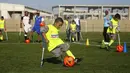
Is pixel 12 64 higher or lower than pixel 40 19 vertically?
lower

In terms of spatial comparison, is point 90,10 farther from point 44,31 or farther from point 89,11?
point 44,31

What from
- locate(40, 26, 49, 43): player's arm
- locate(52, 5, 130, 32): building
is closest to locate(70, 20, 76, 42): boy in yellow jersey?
locate(40, 26, 49, 43): player's arm

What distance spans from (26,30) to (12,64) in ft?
44.5

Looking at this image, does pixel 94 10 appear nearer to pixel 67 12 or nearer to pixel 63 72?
pixel 67 12

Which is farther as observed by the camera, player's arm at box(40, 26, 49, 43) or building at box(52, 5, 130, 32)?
building at box(52, 5, 130, 32)

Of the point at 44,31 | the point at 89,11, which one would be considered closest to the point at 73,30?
the point at 44,31

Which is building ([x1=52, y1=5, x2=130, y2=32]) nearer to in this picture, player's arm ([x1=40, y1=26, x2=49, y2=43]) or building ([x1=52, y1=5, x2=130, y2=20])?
building ([x1=52, y1=5, x2=130, y2=20])

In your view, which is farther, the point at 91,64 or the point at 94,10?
the point at 94,10

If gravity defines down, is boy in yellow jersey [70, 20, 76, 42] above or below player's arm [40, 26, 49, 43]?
below

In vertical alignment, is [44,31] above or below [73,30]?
above

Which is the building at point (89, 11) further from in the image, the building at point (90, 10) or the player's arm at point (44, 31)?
the player's arm at point (44, 31)

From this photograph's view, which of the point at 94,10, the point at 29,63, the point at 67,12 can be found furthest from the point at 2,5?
the point at 29,63

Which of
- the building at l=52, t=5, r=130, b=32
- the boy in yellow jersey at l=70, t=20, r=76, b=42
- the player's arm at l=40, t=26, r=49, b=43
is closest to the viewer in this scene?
the player's arm at l=40, t=26, r=49, b=43

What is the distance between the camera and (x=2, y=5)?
98.3 meters
